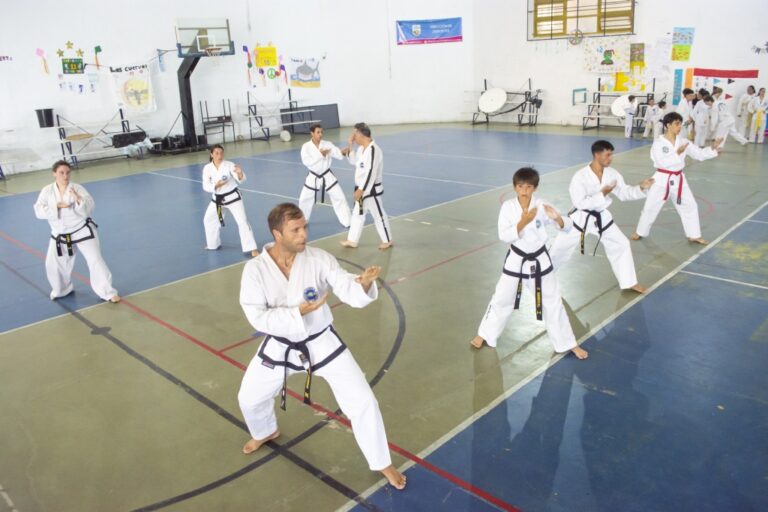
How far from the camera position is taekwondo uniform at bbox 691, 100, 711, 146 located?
15.2 m

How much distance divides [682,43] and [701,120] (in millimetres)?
3437

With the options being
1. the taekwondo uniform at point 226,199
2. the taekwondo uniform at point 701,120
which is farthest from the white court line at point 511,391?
the taekwondo uniform at point 701,120

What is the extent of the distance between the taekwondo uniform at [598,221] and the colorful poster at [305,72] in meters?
17.0

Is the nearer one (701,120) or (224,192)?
(224,192)

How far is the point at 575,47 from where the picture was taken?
1991 cm

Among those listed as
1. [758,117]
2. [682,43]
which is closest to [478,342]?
[758,117]

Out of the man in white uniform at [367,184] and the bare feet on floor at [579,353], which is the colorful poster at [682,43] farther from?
the bare feet on floor at [579,353]

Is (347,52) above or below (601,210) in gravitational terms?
above

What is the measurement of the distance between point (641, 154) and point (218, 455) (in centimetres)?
1357

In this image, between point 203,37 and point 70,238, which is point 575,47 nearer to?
point 203,37

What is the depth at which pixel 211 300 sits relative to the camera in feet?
23.0

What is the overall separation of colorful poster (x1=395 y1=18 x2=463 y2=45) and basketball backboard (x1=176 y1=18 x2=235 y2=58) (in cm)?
653

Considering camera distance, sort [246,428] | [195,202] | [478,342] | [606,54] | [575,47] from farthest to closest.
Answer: [575,47]
[606,54]
[195,202]
[478,342]
[246,428]

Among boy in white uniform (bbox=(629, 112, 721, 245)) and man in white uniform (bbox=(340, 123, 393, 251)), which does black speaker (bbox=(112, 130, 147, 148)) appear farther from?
boy in white uniform (bbox=(629, 112, 721, 245))
